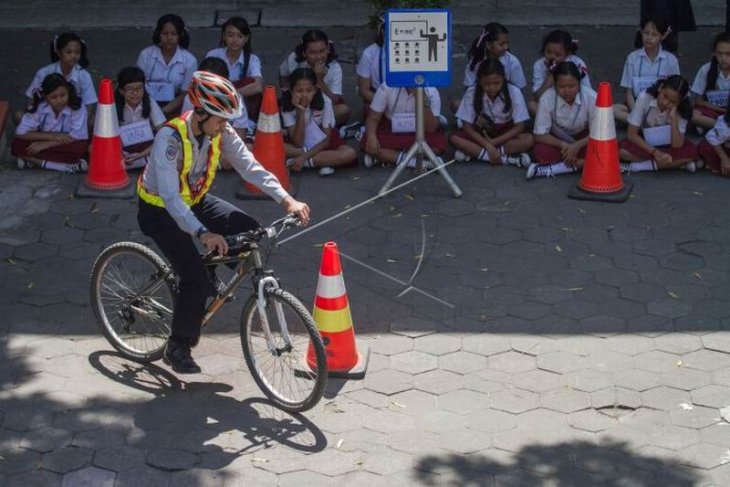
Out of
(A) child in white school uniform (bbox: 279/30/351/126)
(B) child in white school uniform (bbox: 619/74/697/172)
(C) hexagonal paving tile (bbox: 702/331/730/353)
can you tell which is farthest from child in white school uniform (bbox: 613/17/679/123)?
(C) hexagonal paving tile (bbox: 702/331/730/353)

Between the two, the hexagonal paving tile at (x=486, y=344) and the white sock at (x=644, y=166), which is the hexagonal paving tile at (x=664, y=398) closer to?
the hexagonal paving tile at (x=486, y=344)

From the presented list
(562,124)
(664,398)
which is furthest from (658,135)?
(664,398)

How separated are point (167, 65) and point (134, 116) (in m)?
0.85

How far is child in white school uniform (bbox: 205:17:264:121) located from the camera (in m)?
10.5

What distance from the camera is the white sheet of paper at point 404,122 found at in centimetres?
1003

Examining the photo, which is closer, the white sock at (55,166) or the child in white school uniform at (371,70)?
the white sock at (55,166)

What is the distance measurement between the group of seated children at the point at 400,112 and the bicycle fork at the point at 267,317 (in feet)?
10.7

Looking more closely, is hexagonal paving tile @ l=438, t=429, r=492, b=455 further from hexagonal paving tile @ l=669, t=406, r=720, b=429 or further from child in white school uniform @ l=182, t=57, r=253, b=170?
child in white school uniform @ l=182, t=57, r=253, b=170

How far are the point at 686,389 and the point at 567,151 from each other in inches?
125

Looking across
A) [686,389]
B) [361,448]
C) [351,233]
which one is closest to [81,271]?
[351,233]

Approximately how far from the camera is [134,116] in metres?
9.96

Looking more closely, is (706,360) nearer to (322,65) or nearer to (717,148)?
(717,148)

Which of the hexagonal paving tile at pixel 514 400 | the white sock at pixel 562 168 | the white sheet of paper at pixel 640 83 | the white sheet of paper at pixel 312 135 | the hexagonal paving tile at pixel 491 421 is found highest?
the white sheet of paper at pixel 640 83

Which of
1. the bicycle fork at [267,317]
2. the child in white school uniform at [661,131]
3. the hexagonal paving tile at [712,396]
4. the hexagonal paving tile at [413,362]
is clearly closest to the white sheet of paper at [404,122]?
the child in white school uniform at [661,131]
